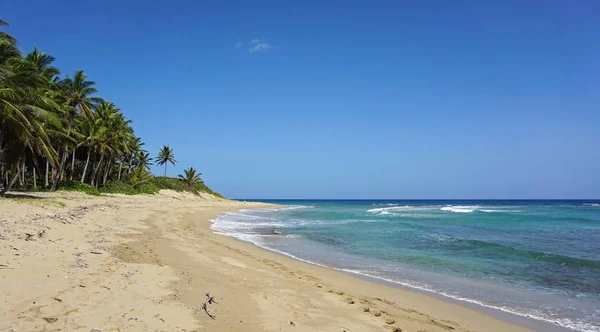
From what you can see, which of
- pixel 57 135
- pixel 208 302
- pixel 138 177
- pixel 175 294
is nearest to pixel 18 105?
pixel 57 135

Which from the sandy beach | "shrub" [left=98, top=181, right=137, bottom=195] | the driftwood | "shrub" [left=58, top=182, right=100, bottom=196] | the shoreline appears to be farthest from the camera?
"shrub" [left=98, top=181, right=137, bottom=195]

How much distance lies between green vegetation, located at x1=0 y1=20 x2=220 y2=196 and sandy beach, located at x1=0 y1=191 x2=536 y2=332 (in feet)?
39.0

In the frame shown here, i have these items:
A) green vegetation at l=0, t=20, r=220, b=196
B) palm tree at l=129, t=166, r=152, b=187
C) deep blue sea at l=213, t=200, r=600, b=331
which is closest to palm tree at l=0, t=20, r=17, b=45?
green vegetation at l=0, t=20, r=220, b=196

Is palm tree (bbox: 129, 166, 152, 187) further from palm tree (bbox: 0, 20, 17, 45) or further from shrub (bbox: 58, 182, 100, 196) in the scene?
palm tree (bbox: 0, 20, 17, 45)

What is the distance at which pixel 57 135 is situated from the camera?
2781 centimetres

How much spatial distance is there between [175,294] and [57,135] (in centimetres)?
2740

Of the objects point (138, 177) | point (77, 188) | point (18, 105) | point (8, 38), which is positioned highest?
point (8, 38)

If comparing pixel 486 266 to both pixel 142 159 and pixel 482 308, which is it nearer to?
pixel 482 308

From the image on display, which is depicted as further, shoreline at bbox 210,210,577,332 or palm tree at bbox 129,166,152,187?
palm tree at bbox 129,166,152,187

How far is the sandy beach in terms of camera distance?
4766mm

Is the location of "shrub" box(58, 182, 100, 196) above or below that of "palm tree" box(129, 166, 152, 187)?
below

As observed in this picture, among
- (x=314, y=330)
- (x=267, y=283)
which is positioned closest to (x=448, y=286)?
(x=267, y=283)

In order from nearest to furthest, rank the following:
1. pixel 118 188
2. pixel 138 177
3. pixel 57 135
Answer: pixel 57 135 < pixel 118 188 < pixel 138 177

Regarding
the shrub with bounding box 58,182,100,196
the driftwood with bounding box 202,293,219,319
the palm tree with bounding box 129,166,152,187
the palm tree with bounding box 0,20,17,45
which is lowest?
the driftwood with bounding box 202,293,219,319
